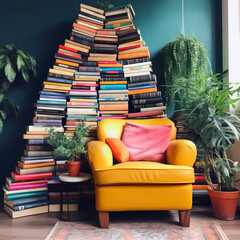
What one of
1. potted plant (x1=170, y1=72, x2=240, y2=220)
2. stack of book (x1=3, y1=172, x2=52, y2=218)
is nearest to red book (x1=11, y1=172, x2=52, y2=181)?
stack of book (x1=3, y1=172, x2=52, y2=218)

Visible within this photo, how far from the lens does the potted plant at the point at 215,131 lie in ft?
7.85

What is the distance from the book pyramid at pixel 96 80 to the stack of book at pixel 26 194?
0.20 m

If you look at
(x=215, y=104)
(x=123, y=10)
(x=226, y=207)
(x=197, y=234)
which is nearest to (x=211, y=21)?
(x=123, y=10)

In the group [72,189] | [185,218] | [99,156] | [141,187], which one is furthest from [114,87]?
[185,218]

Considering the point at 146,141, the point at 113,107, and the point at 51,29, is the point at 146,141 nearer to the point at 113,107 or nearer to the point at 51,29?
the point at 113,107

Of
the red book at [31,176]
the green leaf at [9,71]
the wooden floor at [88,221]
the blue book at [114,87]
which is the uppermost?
the green leaf at [9,71]

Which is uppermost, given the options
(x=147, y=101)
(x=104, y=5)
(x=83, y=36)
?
(x=104, y=5)

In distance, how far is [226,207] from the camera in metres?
2.38

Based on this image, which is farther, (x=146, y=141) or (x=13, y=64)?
(x=13, y=64)

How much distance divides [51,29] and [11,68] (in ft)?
2.61

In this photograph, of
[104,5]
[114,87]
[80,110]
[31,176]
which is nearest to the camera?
[31,176]

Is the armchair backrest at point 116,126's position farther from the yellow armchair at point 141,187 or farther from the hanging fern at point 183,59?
the yellow armchair at point 141,187

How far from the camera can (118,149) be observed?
8.18ft

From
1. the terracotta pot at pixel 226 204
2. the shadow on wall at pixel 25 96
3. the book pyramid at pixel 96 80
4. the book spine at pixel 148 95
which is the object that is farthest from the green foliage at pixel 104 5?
the terracotta pot at pixel 226 204
